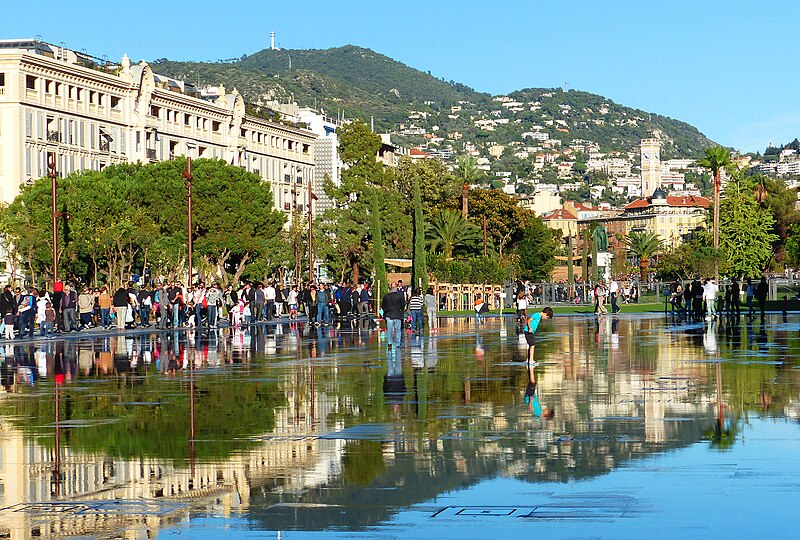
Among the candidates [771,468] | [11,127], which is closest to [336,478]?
[771,468]

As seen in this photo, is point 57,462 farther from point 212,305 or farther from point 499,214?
point 499,214

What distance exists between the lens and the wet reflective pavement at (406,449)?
983 centimetres

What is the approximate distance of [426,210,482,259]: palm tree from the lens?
9656cm

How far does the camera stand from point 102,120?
9562cm

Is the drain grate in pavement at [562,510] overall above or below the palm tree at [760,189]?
below

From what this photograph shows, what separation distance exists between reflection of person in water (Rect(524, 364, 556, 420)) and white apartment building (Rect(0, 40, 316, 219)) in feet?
212

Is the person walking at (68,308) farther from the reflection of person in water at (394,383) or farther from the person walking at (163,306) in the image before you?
the reflection of person in water at (394,383)

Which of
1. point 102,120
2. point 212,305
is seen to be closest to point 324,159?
point 102,120

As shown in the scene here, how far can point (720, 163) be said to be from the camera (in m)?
100

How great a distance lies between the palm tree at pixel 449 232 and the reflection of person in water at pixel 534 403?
7328 centimetres

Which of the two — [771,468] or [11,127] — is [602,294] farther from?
[771,468]

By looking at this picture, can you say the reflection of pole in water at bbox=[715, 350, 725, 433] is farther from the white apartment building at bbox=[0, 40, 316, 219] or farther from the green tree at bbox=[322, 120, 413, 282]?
the green tree at bbox=[322, 120, 413, 282]

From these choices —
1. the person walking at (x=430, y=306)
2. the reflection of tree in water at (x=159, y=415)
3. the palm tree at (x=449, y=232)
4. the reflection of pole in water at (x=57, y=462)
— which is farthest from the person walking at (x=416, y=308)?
the palm tree at (x=449, y=232)

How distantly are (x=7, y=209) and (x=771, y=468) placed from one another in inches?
2730
